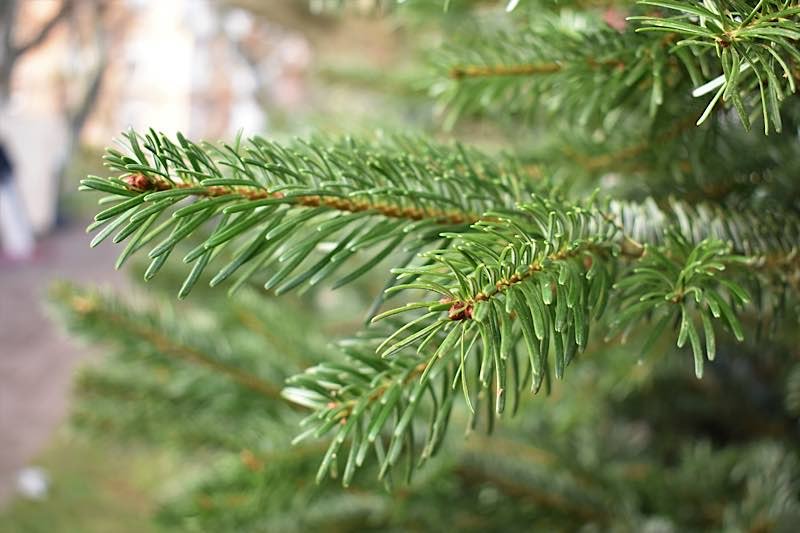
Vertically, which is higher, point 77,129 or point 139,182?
point 77,129

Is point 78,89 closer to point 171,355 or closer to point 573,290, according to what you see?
point 171,355

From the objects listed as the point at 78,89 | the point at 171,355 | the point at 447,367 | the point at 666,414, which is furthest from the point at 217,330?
the point at 78,89

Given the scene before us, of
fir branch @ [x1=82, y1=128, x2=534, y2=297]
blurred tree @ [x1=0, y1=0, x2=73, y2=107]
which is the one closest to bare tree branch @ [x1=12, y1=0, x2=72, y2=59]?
blurred tree @ [x1=0, y1=0, x2=73, y2=107]

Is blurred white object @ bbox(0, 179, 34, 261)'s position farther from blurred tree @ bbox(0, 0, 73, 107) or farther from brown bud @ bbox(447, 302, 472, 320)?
brown bud @ bbox(447, 302, 472, 320)

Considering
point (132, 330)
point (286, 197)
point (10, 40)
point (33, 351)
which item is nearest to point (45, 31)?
point (10, 40)

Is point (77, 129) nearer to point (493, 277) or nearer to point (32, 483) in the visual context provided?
point (32, 483)
